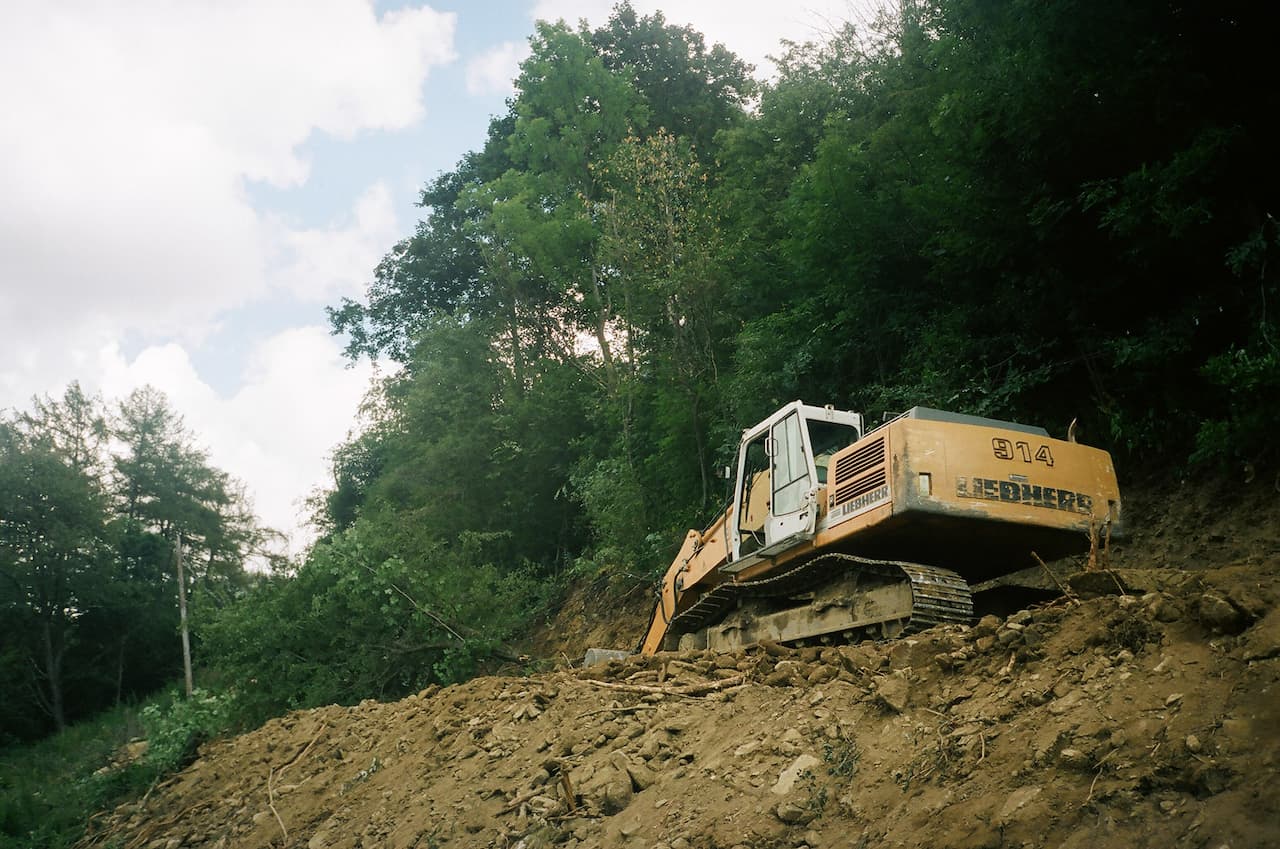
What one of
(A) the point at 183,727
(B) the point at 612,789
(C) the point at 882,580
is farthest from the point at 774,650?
(A) the point at 183,727

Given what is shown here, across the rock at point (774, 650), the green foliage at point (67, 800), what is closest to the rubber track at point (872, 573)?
the rock at point (774, 650)

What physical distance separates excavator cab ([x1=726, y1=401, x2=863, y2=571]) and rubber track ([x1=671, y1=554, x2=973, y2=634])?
0.99 ft

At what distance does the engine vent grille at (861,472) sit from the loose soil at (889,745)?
4.63 ft

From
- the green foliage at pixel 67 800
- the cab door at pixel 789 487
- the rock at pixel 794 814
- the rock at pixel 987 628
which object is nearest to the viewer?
the rock at pixel 794 814

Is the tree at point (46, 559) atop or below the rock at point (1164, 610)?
atop

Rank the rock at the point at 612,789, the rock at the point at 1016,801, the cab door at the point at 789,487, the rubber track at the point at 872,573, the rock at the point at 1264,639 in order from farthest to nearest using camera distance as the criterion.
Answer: the cab door at the point at 789,487
the rubber track at the point at 872,573
the rock at the point at 612,789
the rock at the point at 1264,639
the rock at the point at 1016,801

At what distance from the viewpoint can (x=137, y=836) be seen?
10039 millimetres

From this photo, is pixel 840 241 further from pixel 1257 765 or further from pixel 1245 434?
pixel 1257 765

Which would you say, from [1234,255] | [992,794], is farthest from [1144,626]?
[1234,255]

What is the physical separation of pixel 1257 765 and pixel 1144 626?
1.28 m

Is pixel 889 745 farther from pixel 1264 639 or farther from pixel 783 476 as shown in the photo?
pixel 783 476

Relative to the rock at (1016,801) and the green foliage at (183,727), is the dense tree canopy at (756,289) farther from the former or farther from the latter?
the rock at (1016,801)

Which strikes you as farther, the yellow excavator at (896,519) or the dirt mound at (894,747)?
the yellow excavator at (896,519)

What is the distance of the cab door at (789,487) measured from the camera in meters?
8.02
